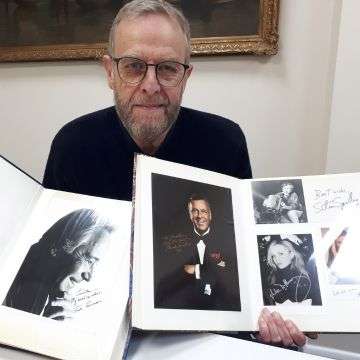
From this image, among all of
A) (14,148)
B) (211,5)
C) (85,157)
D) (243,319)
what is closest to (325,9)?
(211,5)

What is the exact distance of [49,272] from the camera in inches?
18.1

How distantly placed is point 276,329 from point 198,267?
131mm

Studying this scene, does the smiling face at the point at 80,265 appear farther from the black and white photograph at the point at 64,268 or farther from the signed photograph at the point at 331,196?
the signed photograph at the point at 331,196

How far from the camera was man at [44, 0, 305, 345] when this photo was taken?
2.40 ft

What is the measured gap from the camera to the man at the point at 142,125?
731 mm

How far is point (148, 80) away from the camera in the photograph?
2.38 ft

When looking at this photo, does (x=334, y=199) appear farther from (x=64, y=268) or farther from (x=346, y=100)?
(x=346, y=100)

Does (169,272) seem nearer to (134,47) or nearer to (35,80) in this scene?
(134,47)

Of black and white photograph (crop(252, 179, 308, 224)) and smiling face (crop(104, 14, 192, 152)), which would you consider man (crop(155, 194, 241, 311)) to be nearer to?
black and white photograph (crop(252, 179, 308, 224))

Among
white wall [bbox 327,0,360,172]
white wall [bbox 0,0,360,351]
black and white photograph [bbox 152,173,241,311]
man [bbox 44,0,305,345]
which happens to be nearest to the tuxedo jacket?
black and white photograph [bbox 152,173,241,311]

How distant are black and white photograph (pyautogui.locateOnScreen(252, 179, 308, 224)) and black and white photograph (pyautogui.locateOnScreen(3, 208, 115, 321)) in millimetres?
213

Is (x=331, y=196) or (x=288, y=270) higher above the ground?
(x=331, y=196)

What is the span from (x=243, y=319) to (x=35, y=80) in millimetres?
1212

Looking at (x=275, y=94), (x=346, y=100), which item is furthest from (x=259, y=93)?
(x=346, y=100)
